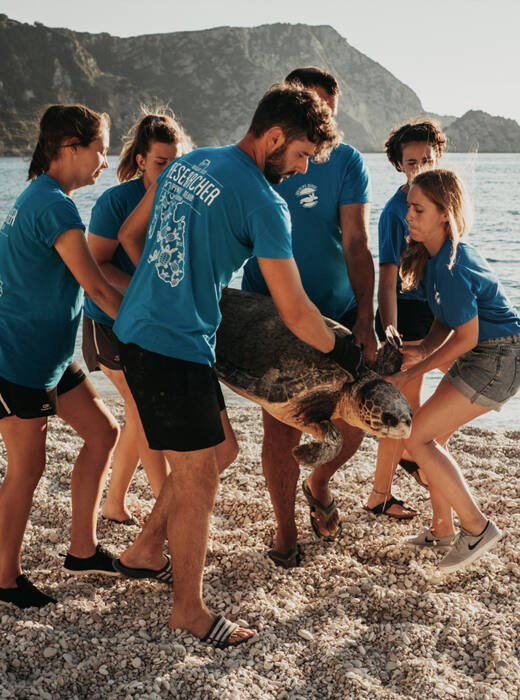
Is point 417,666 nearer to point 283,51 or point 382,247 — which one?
point 382,247

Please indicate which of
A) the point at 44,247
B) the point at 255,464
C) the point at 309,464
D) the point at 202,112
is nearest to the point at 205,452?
the point at 309,464

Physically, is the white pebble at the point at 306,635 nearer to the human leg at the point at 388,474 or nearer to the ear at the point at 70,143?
the human leg at the point at 388,474

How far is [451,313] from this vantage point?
2783 mm

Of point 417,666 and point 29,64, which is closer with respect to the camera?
point 417,666

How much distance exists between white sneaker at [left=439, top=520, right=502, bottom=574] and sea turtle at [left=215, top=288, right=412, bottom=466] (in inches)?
23.6

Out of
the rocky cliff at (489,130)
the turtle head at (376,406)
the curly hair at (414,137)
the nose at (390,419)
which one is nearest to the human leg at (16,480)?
the turtle head at (376,406)

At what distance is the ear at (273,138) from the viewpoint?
2201 mm

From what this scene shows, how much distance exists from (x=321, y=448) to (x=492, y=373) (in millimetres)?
870

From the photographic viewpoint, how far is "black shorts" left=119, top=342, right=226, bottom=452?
7.35 feet

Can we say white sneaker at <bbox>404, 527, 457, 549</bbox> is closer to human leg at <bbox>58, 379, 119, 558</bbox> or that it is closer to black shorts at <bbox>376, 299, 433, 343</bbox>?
black shorts at <bbox>376, 299, 433, 343</bbox>

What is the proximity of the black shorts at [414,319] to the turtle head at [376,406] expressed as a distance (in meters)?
0.96

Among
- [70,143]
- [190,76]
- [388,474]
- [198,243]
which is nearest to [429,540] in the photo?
[388,474]

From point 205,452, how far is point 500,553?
168 cm

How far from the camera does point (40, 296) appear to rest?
249 cm
